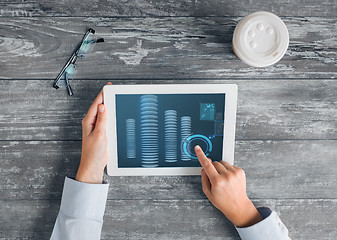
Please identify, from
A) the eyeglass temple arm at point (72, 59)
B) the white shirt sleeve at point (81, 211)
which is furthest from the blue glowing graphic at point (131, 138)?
the eyeglass temple arm at point (72, 59)

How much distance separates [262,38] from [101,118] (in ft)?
1.42

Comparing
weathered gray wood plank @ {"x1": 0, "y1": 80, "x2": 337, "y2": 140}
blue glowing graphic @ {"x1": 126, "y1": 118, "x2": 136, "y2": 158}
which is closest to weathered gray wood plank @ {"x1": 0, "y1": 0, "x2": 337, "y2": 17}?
weathered gray wood plank @ {"x1": 0, "y1": 80, "x2": 337, "y2": 140}

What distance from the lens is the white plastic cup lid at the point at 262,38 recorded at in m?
0.67

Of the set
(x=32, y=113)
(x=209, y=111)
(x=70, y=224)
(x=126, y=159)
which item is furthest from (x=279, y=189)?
(x=32, y=113)

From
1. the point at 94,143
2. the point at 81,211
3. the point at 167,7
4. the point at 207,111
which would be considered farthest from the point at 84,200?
the point at 167,7

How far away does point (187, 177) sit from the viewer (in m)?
0.79

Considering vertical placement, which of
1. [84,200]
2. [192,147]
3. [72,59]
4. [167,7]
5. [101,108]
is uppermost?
[167,7]

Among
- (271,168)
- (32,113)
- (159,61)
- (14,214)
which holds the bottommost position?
(14,214)

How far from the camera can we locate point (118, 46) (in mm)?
746

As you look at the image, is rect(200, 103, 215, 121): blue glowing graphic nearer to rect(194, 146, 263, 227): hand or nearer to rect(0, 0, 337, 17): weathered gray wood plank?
rect(194, 146, 263, 227): hand

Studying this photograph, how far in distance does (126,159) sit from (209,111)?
0.25 meters

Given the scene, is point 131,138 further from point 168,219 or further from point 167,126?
point 168,219

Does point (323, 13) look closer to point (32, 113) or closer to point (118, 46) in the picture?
point (118, 46)

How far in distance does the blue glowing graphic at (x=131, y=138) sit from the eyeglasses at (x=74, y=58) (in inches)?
7.0
